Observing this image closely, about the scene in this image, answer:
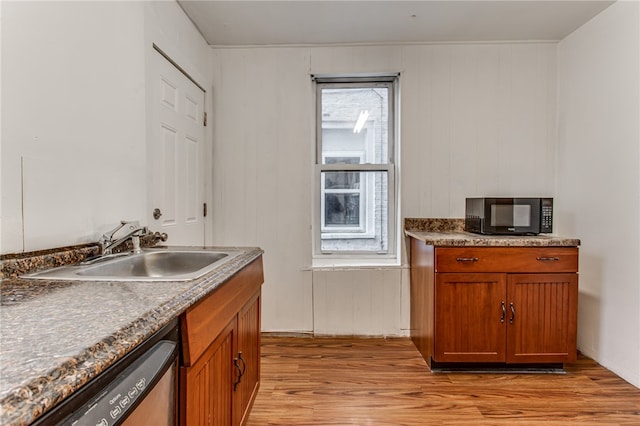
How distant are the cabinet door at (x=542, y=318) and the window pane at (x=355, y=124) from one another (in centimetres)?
141

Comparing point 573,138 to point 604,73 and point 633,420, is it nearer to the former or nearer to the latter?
point 604,73

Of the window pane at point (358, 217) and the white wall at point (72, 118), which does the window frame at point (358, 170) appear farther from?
the white wall at point (72, 118)

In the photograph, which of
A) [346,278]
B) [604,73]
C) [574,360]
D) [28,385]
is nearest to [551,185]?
[604,73]

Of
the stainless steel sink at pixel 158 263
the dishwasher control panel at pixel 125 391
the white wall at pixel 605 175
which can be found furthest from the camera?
the white wall at pixel 605 175

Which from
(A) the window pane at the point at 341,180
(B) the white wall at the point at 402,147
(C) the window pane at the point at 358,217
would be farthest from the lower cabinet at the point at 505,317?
(A) the window pane at the point at 341,180

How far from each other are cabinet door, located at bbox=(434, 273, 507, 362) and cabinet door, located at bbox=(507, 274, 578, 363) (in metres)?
0.07

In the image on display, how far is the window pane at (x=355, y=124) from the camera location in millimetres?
2828

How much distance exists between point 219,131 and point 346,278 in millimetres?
1563

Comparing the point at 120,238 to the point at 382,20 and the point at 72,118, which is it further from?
the point at 382,20

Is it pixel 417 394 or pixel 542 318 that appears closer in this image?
pixel 417 394

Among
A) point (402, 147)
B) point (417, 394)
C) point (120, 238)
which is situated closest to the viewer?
point (120, 238)

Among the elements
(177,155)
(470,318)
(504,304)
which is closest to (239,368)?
(177,155)

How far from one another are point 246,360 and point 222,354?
346mm

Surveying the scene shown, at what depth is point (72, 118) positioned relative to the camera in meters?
1.26
